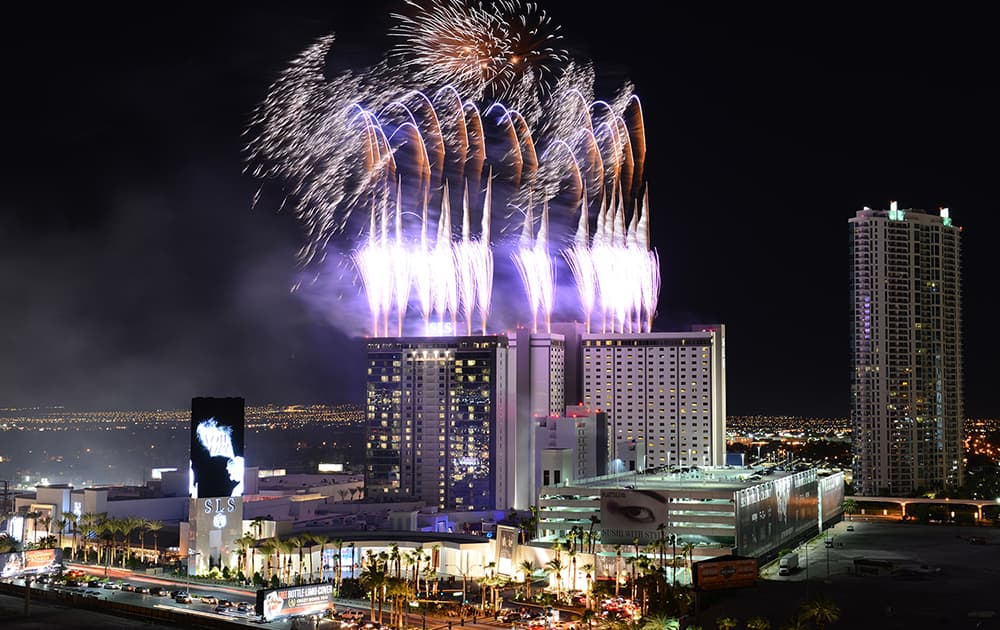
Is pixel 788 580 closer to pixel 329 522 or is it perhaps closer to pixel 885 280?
pixel 329 522

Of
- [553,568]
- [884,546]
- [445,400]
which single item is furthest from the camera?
[445,400]

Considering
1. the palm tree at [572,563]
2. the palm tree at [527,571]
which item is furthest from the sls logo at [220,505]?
the palm tree at [572,563]

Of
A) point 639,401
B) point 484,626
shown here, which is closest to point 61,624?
point 484,626

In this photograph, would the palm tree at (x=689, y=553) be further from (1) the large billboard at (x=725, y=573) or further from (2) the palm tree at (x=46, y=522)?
(2) the palm tree at (x=46, y=522)

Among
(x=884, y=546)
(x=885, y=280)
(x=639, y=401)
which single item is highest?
(x=885, y=280)

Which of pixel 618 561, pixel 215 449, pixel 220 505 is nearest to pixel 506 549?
pixel 618 561

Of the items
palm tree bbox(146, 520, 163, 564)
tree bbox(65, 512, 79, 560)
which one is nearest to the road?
palm tree bbox(146, 520, 163, 564)

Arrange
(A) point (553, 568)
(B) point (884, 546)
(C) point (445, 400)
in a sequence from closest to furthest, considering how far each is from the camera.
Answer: (A) point (553, 568), (B) point (884, 546), (C) point (445, 400)
